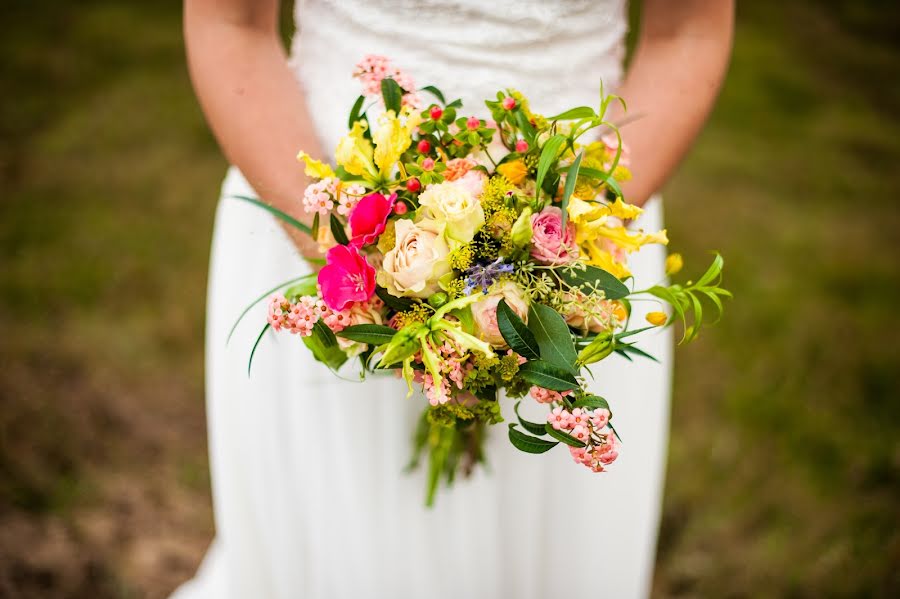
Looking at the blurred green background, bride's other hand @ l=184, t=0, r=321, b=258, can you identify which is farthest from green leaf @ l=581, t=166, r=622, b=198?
the blurred green background

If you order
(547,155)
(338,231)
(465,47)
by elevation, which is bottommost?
(338,231)

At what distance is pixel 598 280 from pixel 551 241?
0.29 ft

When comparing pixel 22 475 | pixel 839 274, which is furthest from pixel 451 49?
pixel 839 274

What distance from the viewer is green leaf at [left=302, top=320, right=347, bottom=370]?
3.89 ft

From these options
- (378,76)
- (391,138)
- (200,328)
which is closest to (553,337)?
(391,138)

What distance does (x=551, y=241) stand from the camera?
114 cm

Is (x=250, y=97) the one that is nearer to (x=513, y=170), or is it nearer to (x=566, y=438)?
(x=513, y=170)

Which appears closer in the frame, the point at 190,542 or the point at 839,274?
the point at 190,542

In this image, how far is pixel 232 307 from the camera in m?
1.86

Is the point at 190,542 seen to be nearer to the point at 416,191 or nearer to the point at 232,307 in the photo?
the point at 232,307

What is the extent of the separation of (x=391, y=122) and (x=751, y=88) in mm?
5287

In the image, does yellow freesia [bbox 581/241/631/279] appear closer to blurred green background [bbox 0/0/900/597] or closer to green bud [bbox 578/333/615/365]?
green bud [bbox 578/333/615/365]

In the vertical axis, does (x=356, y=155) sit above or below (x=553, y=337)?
above

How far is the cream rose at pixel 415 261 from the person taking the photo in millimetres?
1120
